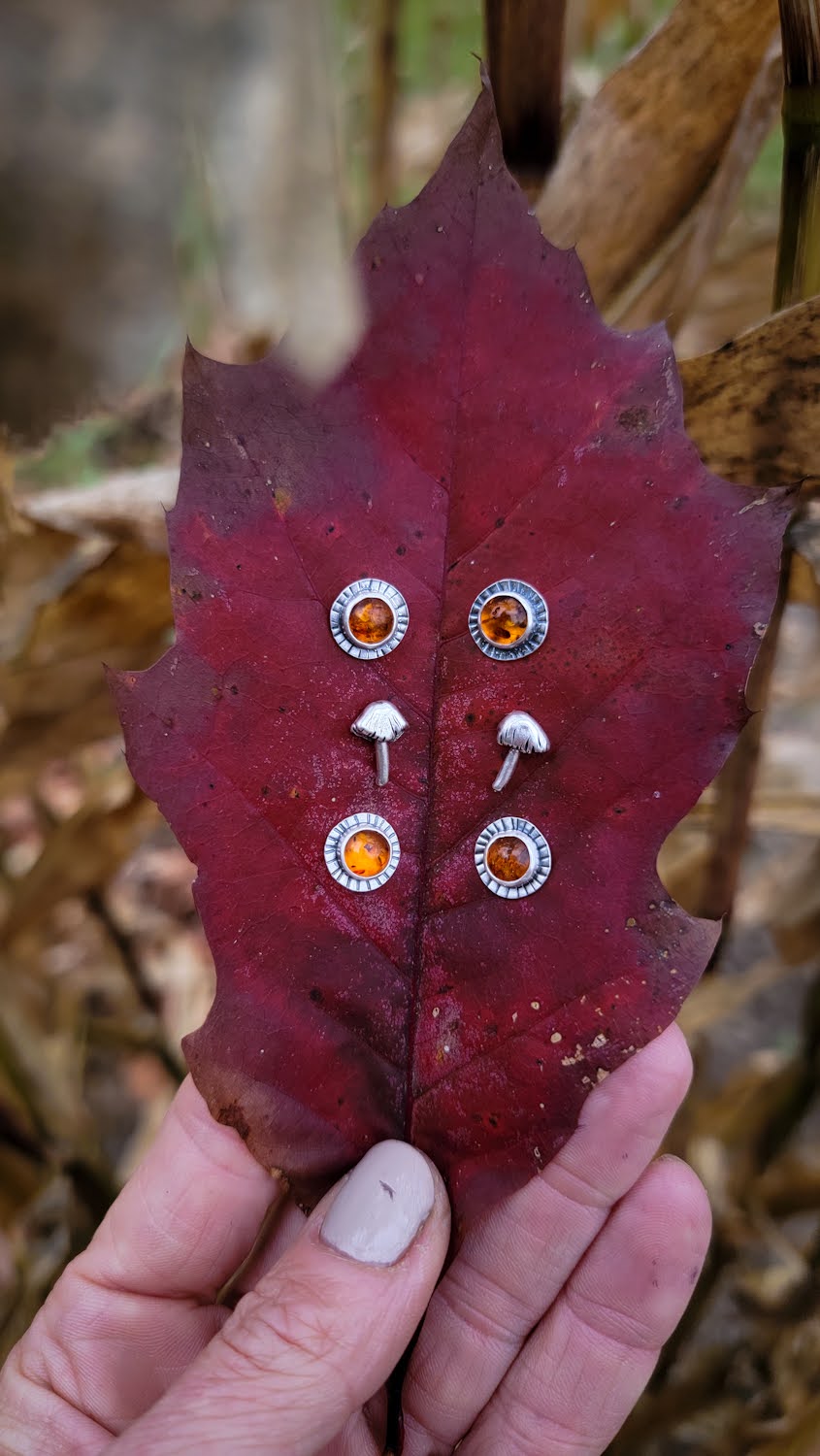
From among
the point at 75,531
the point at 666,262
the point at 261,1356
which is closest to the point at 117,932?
the point at 75,531

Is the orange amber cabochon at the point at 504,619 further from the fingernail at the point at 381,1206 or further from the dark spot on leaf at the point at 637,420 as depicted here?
the fingernail at the point at 381,1206

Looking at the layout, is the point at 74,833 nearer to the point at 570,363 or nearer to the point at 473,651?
the point at 473,651

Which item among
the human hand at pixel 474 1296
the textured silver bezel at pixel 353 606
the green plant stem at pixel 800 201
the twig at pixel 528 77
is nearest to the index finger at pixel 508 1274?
the human hand at pixel 474 1296

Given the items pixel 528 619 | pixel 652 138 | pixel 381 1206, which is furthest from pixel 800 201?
pixel 381 1206

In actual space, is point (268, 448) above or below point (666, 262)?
below

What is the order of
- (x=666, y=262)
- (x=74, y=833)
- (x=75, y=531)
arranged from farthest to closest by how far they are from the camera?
(x=74, y=833) → (x=75, y=531) → (x=666, y=262)

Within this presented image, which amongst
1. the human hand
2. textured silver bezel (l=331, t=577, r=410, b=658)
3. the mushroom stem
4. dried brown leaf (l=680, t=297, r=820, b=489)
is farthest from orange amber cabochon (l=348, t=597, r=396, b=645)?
the human hand

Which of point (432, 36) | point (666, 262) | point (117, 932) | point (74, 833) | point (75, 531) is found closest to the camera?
point (666, 262)

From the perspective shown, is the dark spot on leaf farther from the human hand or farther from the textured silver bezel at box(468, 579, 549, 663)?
the human hand

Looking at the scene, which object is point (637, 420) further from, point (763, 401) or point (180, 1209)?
point (180, 1209)
